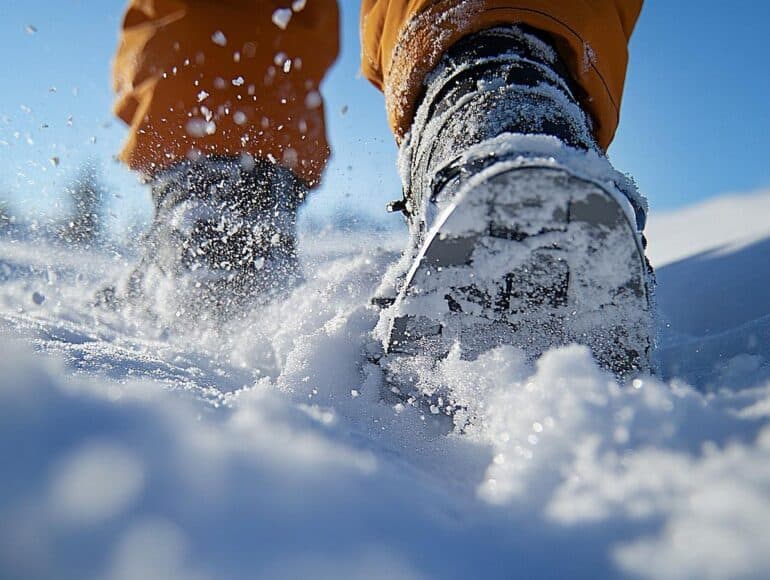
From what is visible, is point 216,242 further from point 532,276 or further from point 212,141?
point 532,276

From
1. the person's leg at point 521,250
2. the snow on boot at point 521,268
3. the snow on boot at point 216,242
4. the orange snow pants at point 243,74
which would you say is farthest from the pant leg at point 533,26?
the snow on boot at point 216,242

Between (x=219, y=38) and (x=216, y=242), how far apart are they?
0.47 meters

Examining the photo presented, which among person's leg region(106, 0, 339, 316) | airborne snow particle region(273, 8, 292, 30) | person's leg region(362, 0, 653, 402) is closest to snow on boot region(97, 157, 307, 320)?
person's leg region(106, 0, 339, 316)

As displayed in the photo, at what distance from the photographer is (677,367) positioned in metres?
0.69

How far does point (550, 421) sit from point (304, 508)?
0.55 ft

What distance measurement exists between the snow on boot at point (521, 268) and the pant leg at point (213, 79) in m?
0.83

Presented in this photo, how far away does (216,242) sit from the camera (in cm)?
112

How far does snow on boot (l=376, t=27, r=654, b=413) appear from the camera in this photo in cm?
46

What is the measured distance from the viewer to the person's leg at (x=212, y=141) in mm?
1114

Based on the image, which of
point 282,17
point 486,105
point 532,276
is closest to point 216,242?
point 282,17

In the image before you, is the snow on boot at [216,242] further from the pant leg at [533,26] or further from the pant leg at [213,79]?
the pant leg at [533,26]

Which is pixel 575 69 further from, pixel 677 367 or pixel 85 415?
pixel 85 415

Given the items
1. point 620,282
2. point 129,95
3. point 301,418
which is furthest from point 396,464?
point 129,95

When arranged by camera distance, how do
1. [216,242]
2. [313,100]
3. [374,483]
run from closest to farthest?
[374,483], [216,242], [313,100]
